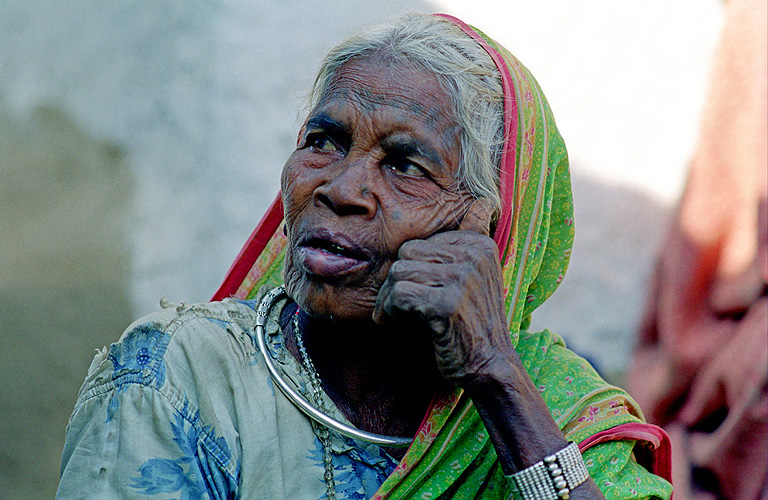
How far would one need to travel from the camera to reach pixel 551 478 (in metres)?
1.82

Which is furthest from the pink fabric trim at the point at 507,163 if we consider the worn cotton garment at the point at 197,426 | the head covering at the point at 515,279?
the worn cotton garment at the point at 197,426

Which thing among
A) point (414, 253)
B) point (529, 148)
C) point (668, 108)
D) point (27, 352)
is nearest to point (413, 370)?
point (414, 253)

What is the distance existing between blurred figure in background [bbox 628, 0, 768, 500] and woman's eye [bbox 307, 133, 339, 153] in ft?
7.58

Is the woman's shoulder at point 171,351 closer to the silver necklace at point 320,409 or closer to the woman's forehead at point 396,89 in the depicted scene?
the silver necklace at point 320,409

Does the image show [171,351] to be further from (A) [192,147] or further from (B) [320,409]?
(A) [192,147]

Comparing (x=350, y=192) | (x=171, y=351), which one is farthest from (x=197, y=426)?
(x=350, y=192)

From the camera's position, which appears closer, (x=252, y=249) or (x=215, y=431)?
(x=215, y=431)

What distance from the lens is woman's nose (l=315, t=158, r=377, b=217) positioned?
74.5 inches

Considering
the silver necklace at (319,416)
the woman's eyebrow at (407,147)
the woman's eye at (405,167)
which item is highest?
the woman's eyebrow at (407,147)

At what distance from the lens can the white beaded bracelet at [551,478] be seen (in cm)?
181

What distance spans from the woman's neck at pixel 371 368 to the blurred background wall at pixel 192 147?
5.94ft

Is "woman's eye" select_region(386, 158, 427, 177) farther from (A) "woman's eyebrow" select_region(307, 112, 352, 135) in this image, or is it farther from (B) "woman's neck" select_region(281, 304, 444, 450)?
(B) "woman's neck" select_region(281, 304, 444, 450)

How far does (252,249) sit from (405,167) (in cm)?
71

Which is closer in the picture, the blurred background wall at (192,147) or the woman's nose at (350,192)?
the woman's nose at (350,192)
